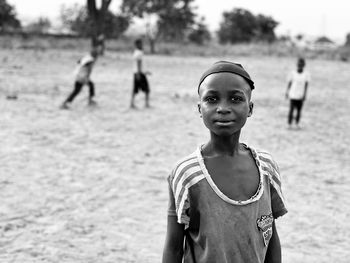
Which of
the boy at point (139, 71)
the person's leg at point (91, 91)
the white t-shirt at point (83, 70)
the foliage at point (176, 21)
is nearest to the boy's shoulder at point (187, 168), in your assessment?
the boy at point (139, 71)

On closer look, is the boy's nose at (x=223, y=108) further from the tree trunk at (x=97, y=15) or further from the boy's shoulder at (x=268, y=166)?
the tree trunk at (x=97, y=15)

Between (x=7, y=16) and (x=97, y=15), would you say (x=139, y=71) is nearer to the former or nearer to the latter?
(x=97, y=15)

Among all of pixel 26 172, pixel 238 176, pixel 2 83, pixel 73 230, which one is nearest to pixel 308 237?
pixel 73 230

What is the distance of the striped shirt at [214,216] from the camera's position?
5.86ft

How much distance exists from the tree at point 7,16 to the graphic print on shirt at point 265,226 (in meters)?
54.8

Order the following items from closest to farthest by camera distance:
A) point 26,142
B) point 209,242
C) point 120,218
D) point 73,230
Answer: point 209,242 → point 73,230 → point 120,218 → point 26,142

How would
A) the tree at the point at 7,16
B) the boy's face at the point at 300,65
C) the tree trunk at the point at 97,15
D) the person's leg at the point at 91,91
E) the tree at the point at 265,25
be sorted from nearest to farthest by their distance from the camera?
the boy's face at the point at 300,65 → the person's leg at the point at 91,91 → the tree trunk at the point at 97,15 → the tree at the point at 7,16 → the tree at the point at 265,25

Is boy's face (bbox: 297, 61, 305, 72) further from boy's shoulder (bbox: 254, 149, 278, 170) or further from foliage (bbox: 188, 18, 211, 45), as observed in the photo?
foliage (bbox: 188, 18, 211, 45)

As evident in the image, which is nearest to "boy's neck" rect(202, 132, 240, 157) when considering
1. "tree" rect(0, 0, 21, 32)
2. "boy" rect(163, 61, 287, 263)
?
"boy" rect(163, 61, 287, 263)

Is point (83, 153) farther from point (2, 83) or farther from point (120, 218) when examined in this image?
point (2, 83)

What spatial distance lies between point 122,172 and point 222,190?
15.0 ft

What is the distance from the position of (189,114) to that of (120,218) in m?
6.79

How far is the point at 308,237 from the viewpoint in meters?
4.41

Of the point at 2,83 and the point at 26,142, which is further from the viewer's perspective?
the point at 2,83
